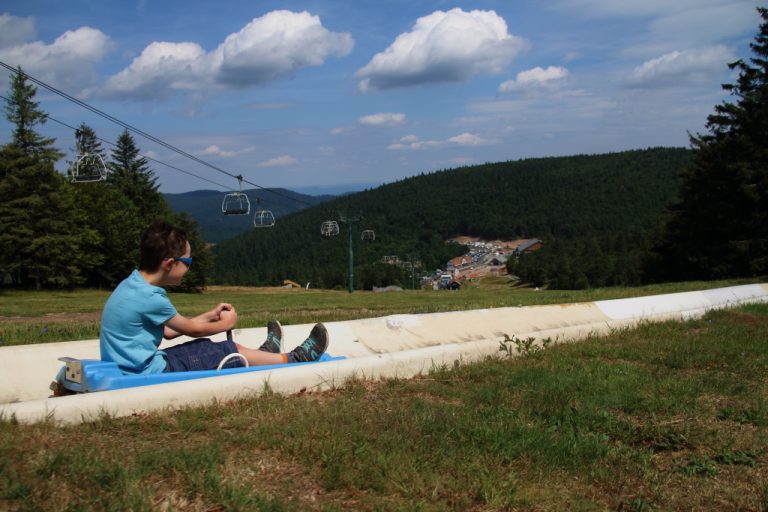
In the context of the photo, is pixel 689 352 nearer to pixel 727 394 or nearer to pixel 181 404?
pixel 727 394

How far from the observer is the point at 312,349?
5535 millimetres

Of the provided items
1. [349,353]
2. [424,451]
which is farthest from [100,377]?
[349,353]

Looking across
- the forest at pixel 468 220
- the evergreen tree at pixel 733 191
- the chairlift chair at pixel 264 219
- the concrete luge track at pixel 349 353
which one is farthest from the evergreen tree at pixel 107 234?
the concrete luge track at pixel 349 353

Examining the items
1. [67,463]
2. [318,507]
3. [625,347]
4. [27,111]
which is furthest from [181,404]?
[27,111]

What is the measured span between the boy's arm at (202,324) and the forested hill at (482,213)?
4669 inches

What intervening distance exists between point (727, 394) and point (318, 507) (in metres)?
3.60

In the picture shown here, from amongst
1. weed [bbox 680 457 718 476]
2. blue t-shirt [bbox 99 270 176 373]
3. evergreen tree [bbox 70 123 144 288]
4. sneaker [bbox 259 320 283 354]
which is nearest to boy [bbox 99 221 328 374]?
blue t-shirt [bbox 99 270 176 373]

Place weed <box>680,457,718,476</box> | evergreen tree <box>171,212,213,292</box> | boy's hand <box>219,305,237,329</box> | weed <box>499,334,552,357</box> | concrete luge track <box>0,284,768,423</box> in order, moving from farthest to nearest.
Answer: evergreen tree <box>171,212,213,292</box>, weed <box>499,334,552,357</box>, boy's hand <box>219,305,237,329</box>, concrete luge track <box>0,284,768,423</box>, weed <box>680,457,718,476</box>

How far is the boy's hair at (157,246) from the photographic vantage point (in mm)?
4629

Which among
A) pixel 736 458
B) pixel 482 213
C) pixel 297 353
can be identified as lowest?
pixel 736 458

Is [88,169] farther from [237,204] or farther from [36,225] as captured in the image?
[36,225]

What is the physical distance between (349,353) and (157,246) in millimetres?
3185

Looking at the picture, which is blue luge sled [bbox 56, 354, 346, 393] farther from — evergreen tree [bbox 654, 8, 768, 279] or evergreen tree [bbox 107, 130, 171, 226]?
evergreen tree [bbox 107, 130, 171, 226]

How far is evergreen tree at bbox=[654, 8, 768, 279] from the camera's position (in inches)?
1384
